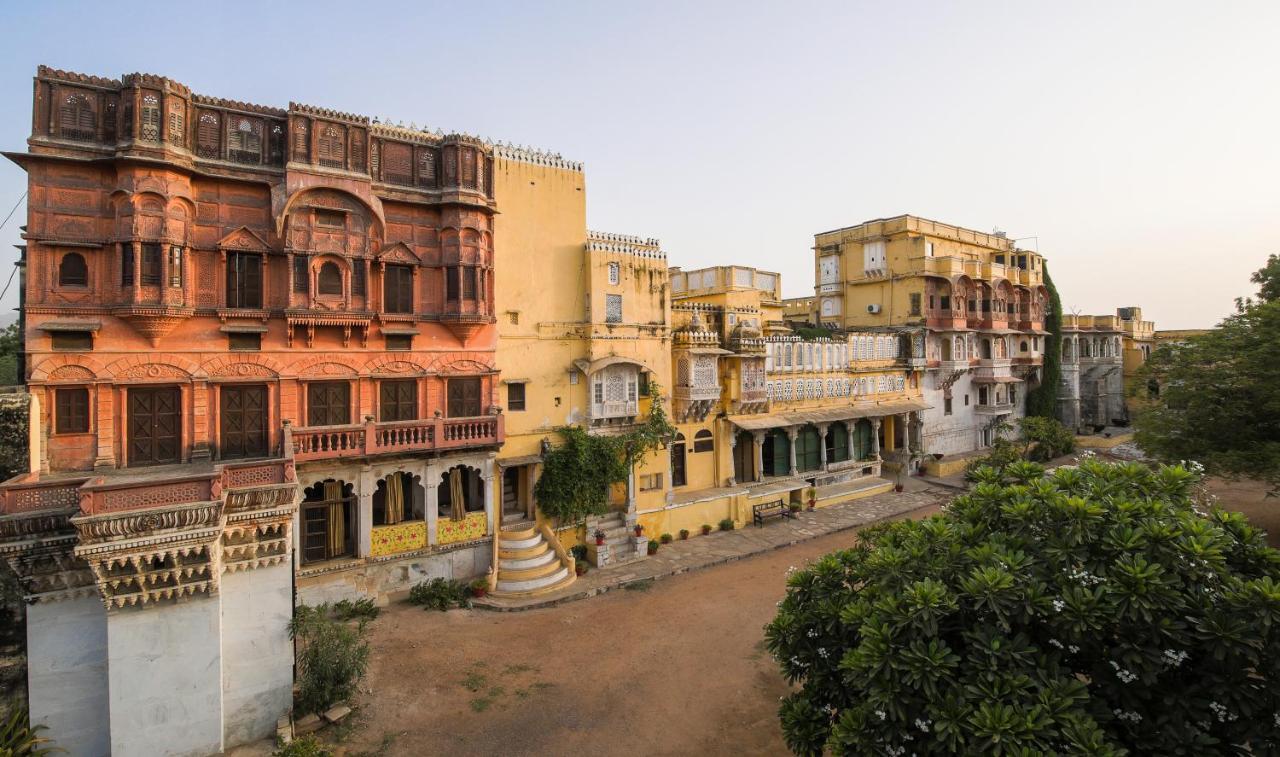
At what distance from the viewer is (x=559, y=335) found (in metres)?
21.4

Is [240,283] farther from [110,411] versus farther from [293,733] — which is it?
[293,733]

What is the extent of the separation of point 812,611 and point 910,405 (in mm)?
27716

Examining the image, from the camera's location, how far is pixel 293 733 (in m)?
11.5

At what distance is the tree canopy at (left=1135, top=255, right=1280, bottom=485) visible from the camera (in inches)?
715

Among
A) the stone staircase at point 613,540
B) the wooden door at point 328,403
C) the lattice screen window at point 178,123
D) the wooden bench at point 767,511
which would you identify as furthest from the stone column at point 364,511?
the wooden bench at point 767,511

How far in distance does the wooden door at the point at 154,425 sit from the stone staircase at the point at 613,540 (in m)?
12.0

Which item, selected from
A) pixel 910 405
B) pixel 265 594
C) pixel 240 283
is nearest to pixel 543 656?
pixel 265 594

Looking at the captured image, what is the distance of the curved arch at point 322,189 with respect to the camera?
15992mm

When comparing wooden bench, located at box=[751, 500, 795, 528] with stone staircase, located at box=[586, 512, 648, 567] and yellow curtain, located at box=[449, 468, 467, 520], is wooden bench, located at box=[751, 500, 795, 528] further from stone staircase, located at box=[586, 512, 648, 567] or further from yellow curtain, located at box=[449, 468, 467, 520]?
yellow curtain, located at box=[449, 468, 467, 520]

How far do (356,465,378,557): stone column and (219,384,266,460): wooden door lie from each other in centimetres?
254

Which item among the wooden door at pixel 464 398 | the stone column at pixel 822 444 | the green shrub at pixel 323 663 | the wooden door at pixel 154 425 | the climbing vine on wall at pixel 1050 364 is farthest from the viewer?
the climbing vine on wall at pixel 1050 364

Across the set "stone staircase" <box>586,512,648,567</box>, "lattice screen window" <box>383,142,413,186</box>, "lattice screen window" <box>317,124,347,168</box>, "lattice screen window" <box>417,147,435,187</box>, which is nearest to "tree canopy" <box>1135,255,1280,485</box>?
"stone staircase" <box>586,512,648,567</box>

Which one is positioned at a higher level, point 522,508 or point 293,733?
point 522,508

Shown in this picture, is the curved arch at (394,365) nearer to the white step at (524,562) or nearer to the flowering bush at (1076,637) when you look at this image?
the white step at (524,562)
